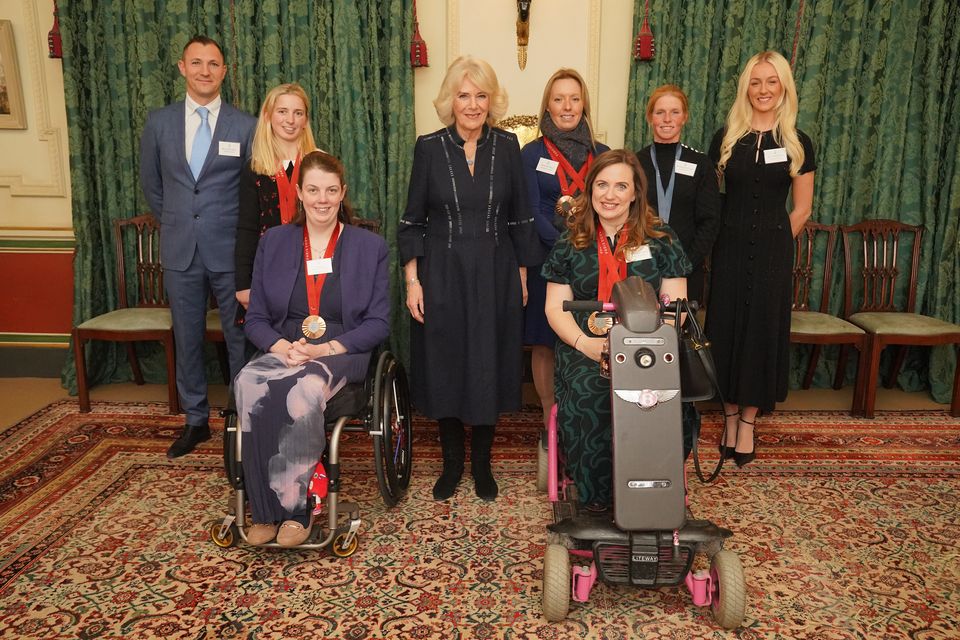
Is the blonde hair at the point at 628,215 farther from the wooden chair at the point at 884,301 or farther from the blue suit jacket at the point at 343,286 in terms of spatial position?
the wooden chair at the point at 884,301

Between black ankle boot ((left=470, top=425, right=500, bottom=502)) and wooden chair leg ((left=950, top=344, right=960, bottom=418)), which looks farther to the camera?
wooden chair leg ((left=950, top=344, right=960, bottom=418))

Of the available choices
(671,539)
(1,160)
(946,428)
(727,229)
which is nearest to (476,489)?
(671,539)

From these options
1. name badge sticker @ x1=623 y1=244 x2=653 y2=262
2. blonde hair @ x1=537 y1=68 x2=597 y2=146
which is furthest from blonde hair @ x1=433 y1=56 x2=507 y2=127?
name badge sticker @ x1=623 y1=244 x2=653 y2=262

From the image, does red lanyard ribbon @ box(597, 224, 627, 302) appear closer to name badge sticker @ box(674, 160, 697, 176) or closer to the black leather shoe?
name badge sticker @ box(674, 160, 697, 176)

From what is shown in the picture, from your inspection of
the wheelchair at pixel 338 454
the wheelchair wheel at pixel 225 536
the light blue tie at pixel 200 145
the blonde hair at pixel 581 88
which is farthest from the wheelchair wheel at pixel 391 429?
the light blue tie at pixel 200 145

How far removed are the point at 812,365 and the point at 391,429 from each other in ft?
9.51

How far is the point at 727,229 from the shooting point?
3.21m

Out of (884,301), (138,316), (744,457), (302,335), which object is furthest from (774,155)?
(138,316)

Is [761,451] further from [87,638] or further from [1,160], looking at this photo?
[1,160]

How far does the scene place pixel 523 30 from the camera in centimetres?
396

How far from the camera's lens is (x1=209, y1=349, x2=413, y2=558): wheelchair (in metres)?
2.41

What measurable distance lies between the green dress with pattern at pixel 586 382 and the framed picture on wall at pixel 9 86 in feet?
11.6

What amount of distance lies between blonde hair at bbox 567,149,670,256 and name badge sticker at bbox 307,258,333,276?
0.90 m

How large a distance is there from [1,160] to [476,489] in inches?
141
